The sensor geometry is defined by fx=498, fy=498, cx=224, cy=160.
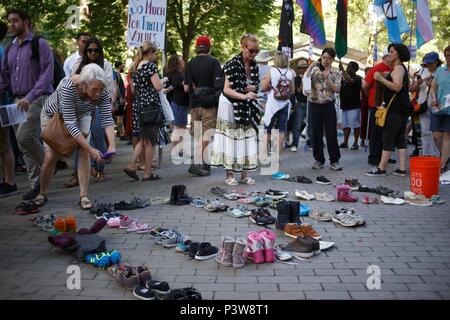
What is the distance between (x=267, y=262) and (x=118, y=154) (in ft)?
24.6

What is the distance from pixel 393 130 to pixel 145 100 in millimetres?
4060

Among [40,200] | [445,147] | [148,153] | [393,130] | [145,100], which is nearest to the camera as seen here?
[40,200]

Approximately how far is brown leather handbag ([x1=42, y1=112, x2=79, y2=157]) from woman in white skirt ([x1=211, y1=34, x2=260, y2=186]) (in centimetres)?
240

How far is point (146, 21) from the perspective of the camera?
9.99 metres

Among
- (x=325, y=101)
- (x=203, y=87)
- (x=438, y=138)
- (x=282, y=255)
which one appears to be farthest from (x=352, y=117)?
(x=282, y=255)

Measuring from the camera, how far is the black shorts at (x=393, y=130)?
819 centimetres

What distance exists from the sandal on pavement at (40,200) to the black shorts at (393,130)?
5.35 meters

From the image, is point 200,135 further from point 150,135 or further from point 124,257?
point 124,257

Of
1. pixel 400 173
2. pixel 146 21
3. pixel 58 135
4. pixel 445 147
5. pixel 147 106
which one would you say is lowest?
pixel 400 173

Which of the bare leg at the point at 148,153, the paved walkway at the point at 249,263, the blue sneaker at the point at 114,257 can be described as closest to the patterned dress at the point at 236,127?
the bare leg at the point at 148,153

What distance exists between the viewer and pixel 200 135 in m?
8.50

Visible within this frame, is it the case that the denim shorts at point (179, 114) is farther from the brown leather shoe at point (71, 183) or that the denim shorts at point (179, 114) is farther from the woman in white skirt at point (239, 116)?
the brown leather shoe at point (71, 183)

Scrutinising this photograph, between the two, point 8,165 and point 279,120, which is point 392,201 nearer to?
point 279,120

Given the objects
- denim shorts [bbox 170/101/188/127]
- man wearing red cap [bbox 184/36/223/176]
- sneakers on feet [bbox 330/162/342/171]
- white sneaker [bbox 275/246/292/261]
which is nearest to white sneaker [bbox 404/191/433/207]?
sneakers on feet [bbox 330/162/342/171]
